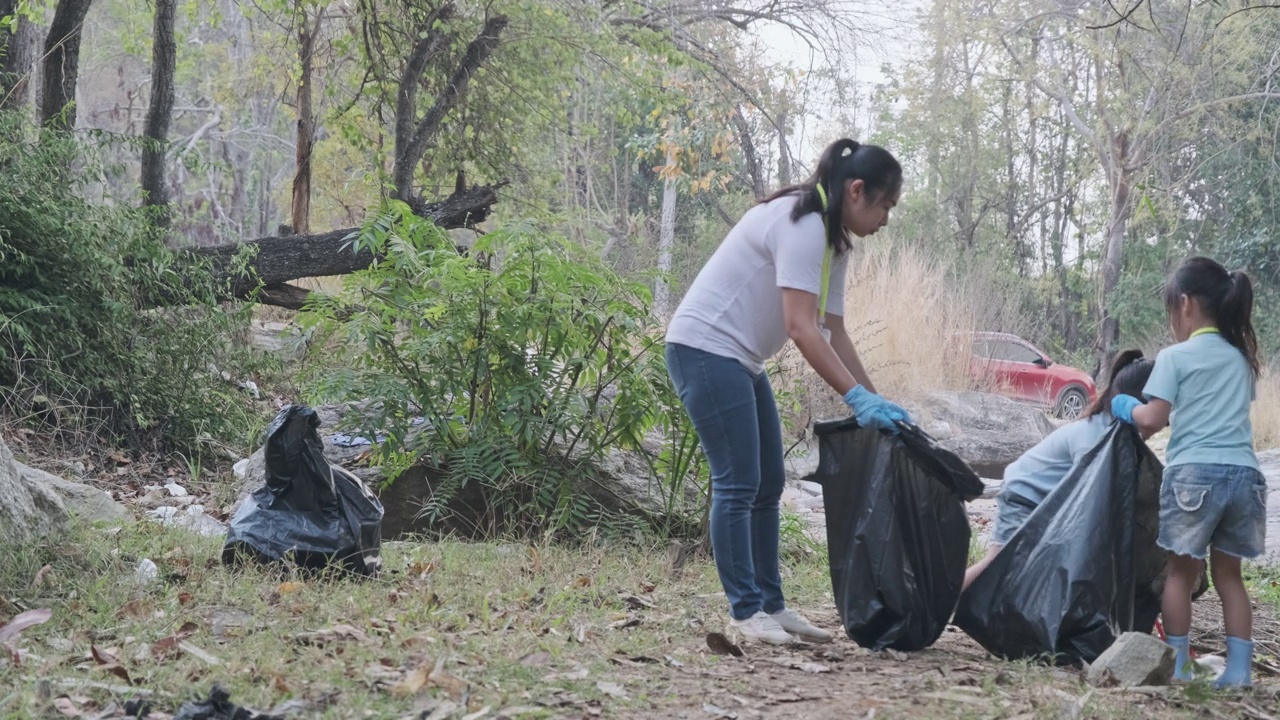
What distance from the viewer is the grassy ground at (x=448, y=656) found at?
3.01m

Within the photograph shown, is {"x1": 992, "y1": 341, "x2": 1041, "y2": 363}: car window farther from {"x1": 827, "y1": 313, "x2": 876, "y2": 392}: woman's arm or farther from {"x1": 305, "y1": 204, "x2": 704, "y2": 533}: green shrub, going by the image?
{"x1": 827, "y1": 313, "x2": 876, "y2": 392}: woman's arm

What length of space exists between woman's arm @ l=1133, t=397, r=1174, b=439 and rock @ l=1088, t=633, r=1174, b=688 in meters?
0.70

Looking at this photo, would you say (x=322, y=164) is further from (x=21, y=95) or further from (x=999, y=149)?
(x=999, y=149)

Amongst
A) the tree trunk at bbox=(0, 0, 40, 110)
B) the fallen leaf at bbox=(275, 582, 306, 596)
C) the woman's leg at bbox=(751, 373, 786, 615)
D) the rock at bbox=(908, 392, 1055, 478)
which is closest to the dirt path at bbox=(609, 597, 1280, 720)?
the woman's leg at bbox=(751, 373, 786, 615)

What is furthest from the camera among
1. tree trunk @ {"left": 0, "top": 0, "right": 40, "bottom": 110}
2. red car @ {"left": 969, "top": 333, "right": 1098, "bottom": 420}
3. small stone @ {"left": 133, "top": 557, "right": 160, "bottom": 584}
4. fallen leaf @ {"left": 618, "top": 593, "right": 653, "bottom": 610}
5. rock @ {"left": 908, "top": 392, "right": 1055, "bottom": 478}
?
red car @ {"left": 969, "top": 333, "right": 1098, "bottom": 420}

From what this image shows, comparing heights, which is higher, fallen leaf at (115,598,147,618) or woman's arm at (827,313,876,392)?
woman's arm at (827,313,876,392)

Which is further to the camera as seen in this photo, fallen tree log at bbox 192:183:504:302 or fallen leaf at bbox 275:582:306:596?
fallen tree log at bbox 192:183:504:302

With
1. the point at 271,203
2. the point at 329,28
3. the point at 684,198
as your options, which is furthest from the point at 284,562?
the point at 271,203

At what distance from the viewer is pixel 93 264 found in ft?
24.7

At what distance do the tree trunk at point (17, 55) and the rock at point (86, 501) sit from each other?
4165 millimetres

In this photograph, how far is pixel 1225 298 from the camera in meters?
3.73

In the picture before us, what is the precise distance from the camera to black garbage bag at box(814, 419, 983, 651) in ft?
12.0

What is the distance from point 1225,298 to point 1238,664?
3.76 feet

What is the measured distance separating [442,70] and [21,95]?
4.16m
